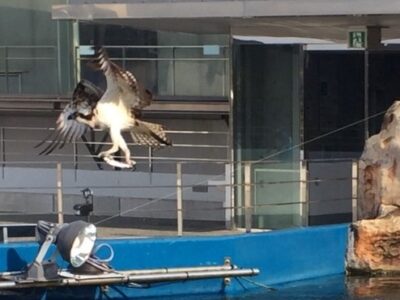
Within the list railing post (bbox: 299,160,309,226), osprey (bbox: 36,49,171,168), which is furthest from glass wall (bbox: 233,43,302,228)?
osprey (bbox: 36,49,171,168)

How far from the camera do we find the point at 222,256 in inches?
537

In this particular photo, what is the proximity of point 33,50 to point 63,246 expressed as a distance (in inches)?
376

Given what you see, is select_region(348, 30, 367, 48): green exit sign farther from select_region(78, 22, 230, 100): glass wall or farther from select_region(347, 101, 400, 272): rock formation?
select_region(78, 22, 230, 100): glass wall

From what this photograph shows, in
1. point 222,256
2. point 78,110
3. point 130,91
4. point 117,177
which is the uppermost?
point 130,91

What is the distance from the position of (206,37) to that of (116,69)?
248 inches

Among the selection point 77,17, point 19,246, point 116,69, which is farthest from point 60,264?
point 77,17

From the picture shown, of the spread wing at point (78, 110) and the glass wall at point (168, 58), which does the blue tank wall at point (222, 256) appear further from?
the glass wall at point (168, 58)

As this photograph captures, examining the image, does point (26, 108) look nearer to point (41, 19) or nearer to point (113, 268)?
point (41, 19)

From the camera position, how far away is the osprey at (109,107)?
13.7 m

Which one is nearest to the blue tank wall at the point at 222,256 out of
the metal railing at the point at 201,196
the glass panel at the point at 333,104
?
the metal railing at the point at 201,196

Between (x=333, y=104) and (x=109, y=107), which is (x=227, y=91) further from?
(x=109, y=107)

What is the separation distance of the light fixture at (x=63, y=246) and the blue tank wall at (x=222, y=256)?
398 mm

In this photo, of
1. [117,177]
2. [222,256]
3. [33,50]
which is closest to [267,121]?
[117,177]

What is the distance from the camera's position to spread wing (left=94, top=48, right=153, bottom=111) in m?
13.6
